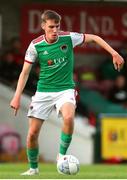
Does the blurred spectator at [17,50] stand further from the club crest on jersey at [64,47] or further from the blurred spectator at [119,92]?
the club crest on jersey at [64,47]

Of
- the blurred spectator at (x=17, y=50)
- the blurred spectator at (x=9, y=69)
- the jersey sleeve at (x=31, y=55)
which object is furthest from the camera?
the blurred spectator at (x=17, y=50)

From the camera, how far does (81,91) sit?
21.5 metres

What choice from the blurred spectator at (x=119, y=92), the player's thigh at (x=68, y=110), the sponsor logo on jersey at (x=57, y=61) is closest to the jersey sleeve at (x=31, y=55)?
the sponsor logo on jersey at (x=57, y=61)

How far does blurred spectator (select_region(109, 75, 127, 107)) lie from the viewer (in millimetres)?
20938

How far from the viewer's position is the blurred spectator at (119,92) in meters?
20.9

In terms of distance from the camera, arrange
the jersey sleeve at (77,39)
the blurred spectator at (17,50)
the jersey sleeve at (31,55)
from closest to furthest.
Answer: the jersey sleeve at (31,55)
the jersey sleeve at (77,39)
the blurred spectator at (17,50)

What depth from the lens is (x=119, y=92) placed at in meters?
21.0

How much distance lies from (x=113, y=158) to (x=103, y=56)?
Answer: 4106 mm

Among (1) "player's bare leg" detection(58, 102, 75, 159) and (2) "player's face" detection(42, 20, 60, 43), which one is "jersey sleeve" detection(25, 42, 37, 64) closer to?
(2) "player's face" detection(42, 20, 60, 43)

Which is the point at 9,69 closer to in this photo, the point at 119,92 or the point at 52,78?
the point at 119,92

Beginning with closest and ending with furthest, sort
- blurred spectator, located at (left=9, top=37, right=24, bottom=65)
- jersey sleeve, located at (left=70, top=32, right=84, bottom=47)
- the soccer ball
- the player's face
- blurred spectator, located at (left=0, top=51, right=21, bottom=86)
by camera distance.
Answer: the soccer ball < the player's face < jersey sleeve, located at (left=70, top=32, right=84, bottom=47) < blurred spectator, located at (left=0, top=51, right=21, bottom=86) < blurred spectator, located at (left=9, top=37, right=24, bottom=65)

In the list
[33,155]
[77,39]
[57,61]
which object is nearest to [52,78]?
[57,61]

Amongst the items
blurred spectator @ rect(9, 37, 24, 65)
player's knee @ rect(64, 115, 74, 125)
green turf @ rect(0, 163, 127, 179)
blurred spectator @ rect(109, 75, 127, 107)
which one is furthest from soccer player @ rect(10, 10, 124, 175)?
blurred spectator @ rect(9, 37, 24, 65)

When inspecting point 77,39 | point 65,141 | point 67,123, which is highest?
point 77,39
